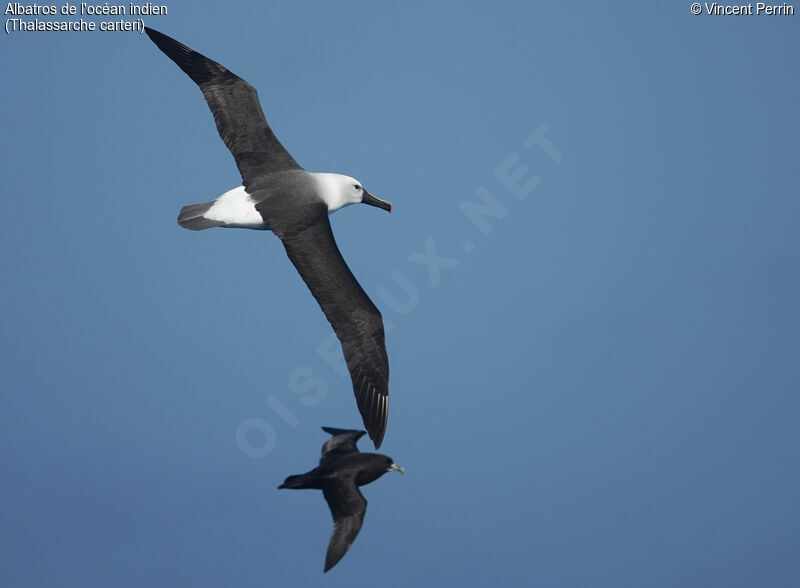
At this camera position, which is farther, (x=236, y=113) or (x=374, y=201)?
(x=374, y=201)

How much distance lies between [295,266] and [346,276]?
667mm

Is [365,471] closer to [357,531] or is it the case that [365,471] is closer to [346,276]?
[357,531]

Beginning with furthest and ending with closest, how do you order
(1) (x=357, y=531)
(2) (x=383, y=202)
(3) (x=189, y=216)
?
(2) (x=383, y=202) < (3) (x=189, y=216) < (1) (x=357, y=531)

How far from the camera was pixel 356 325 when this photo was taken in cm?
1488

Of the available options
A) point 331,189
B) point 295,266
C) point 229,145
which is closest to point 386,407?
point 295,266

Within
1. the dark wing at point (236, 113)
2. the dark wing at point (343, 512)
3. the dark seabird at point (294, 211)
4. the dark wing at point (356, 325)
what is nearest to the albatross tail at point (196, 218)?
the dark seabird at point (294, 211)

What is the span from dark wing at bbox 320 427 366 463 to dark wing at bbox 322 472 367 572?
893 mm

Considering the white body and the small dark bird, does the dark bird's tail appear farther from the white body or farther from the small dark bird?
the white body

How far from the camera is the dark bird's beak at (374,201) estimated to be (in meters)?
17.1

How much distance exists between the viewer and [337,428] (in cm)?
1639

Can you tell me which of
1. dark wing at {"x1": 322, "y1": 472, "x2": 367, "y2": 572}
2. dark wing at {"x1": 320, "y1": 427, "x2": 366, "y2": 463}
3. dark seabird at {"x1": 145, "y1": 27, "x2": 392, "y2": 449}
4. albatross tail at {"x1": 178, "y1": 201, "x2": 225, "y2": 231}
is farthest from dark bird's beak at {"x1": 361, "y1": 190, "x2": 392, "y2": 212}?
dark wing at {"x1": 322, "y1": 472, "x2": 367, "y2": 572}

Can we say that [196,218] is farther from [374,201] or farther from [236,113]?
[374,201]

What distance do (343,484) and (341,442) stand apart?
1.23m

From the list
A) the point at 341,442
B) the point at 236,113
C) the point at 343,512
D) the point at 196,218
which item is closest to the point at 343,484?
the point at 343,512
